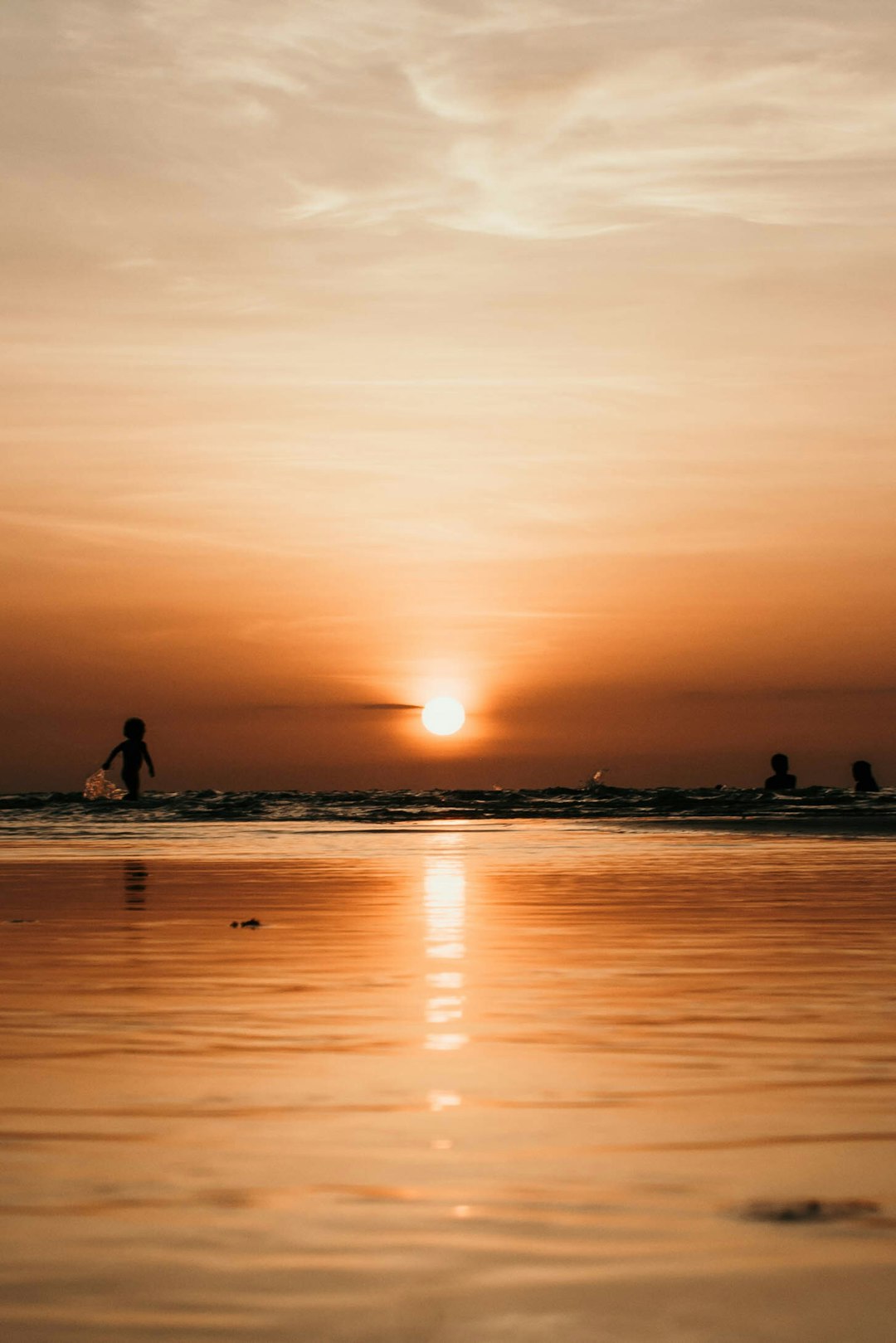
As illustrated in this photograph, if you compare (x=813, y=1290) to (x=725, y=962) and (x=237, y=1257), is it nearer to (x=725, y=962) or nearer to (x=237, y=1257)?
(x=237, y=1257)

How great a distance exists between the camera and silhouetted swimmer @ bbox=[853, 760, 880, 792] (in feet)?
145

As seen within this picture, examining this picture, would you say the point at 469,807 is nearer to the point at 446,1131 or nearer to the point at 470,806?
the point at 470,806

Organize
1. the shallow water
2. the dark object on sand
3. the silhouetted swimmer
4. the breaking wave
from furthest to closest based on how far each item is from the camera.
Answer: the silhouetted swimmer < the breaking wave < the dark object on sand < the shallow water

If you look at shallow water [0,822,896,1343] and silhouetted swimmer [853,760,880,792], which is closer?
shallow water [0,822,896,1343]

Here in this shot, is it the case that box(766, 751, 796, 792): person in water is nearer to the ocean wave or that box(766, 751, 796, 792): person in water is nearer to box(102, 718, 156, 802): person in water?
the ocean wave

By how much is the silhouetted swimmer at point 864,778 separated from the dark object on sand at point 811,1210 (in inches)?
1626

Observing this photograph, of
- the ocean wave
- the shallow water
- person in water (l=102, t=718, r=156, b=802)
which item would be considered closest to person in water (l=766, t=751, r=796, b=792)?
the ocean wave

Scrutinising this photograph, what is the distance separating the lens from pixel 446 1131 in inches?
188

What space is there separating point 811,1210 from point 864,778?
4193 centimetres

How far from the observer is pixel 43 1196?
4.11 meters

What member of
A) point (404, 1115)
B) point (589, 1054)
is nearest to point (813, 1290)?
point (404, 1115)

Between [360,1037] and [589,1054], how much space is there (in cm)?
97

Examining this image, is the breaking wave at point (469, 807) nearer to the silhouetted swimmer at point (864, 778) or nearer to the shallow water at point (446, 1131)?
the silhouetted swimmer at point (864, 778)

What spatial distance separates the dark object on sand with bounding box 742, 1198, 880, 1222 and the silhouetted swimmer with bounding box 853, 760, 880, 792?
41.3 meters
